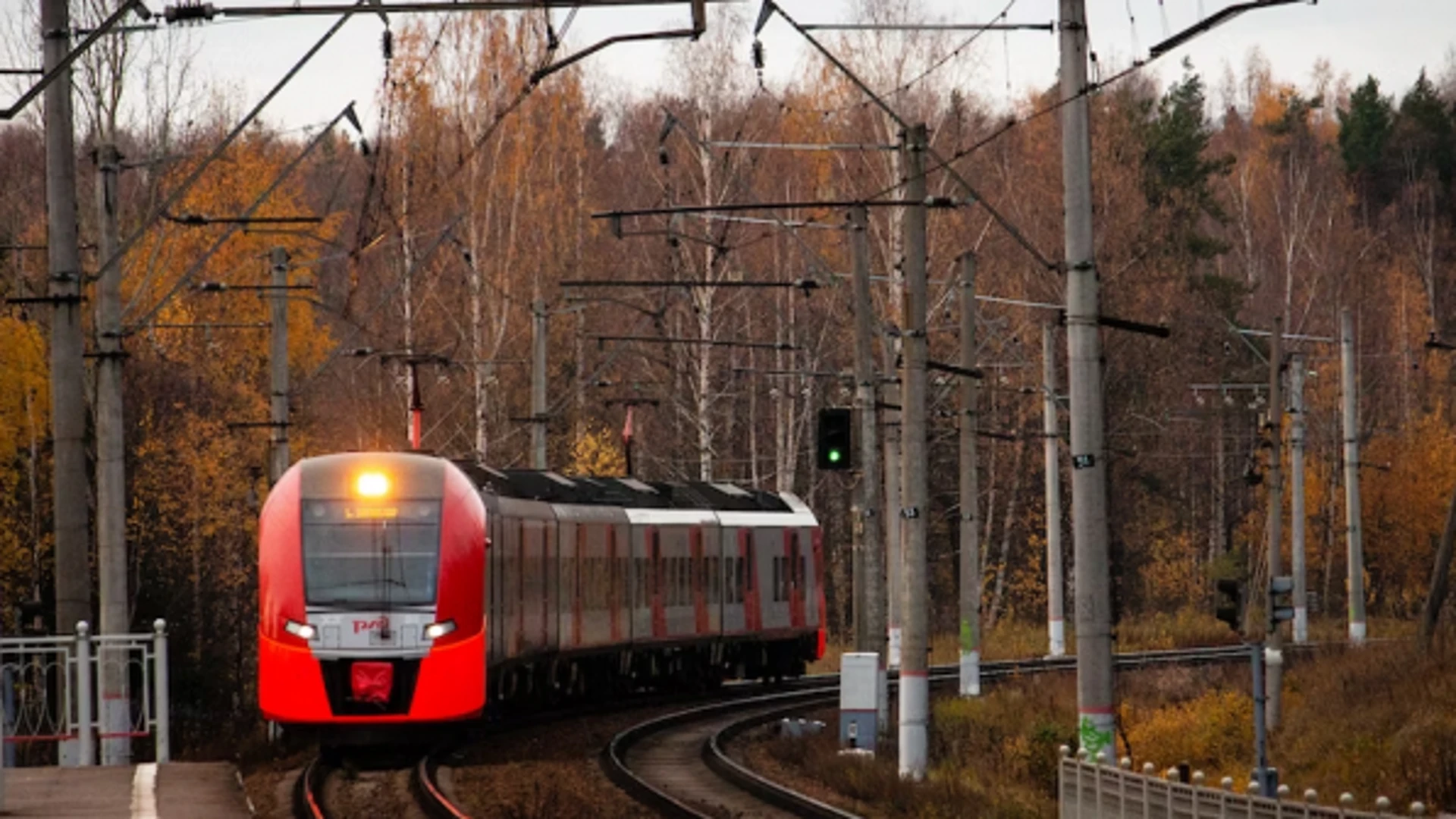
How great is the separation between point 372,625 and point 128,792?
15.2ft

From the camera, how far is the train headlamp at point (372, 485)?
25.1 meters

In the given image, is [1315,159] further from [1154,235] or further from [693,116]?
[693,116]

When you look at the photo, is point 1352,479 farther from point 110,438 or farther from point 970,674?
point 110,438

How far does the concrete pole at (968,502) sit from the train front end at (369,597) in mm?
10788

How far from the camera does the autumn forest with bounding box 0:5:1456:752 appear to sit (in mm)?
51219

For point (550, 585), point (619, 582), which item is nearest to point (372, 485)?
point (550, 585)

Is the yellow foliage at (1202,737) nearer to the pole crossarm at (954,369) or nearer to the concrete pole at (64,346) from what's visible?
the pole crossarm at (954,369)

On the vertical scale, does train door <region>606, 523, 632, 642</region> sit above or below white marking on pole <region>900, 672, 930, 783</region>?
above

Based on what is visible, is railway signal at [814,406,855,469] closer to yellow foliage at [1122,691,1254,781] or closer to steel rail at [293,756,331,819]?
yellow foliage at [1122,691,1254,781]

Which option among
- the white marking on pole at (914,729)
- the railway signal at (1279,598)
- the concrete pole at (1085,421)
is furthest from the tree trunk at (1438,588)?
the concrete pole at (1085,421)

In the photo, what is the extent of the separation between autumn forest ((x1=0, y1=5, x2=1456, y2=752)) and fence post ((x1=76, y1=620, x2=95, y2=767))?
62.0ft

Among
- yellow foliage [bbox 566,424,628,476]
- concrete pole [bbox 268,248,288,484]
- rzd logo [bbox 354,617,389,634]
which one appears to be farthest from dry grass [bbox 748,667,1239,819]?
yellow foliage [bbox 566,424,628,476]

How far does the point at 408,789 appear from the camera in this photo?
23234 millimetres

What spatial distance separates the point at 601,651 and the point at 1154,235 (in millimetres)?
33748
